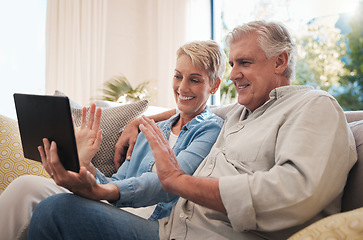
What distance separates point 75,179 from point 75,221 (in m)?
0.13

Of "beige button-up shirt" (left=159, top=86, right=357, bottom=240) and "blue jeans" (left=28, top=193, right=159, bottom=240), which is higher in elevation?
"beige button-up shirt" (left=159, top=86, right=357, bottom=240)

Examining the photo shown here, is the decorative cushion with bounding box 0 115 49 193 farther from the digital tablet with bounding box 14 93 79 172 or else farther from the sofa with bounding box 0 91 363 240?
the digital tablet with bounding box 14 93 79 172

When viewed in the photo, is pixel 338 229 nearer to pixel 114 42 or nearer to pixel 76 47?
pixel 76 47

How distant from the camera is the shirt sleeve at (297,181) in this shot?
3.11 feet

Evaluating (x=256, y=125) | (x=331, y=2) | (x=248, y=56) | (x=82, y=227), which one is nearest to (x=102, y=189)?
(x=82, y=227)

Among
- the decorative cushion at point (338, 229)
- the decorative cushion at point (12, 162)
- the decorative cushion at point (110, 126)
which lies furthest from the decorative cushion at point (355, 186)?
the decorative cushion at point (12, 162)

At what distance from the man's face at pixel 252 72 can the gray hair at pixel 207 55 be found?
298mm

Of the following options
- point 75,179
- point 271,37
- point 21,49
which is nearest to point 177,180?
point 75,179

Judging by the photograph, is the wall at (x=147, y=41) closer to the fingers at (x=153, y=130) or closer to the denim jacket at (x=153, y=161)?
the denim jacket at (x=153, y=161)

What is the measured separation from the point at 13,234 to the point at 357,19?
5229 mm

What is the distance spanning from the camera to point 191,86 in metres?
1.72

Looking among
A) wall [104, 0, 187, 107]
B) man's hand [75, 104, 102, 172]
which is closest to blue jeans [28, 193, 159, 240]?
man's hand [75, 104, 102, 172]

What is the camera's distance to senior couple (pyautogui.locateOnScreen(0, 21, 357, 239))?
3.18ft

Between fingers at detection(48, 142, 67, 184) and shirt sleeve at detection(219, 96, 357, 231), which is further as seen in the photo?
fingers at detection(48, 142, 67, 184)
